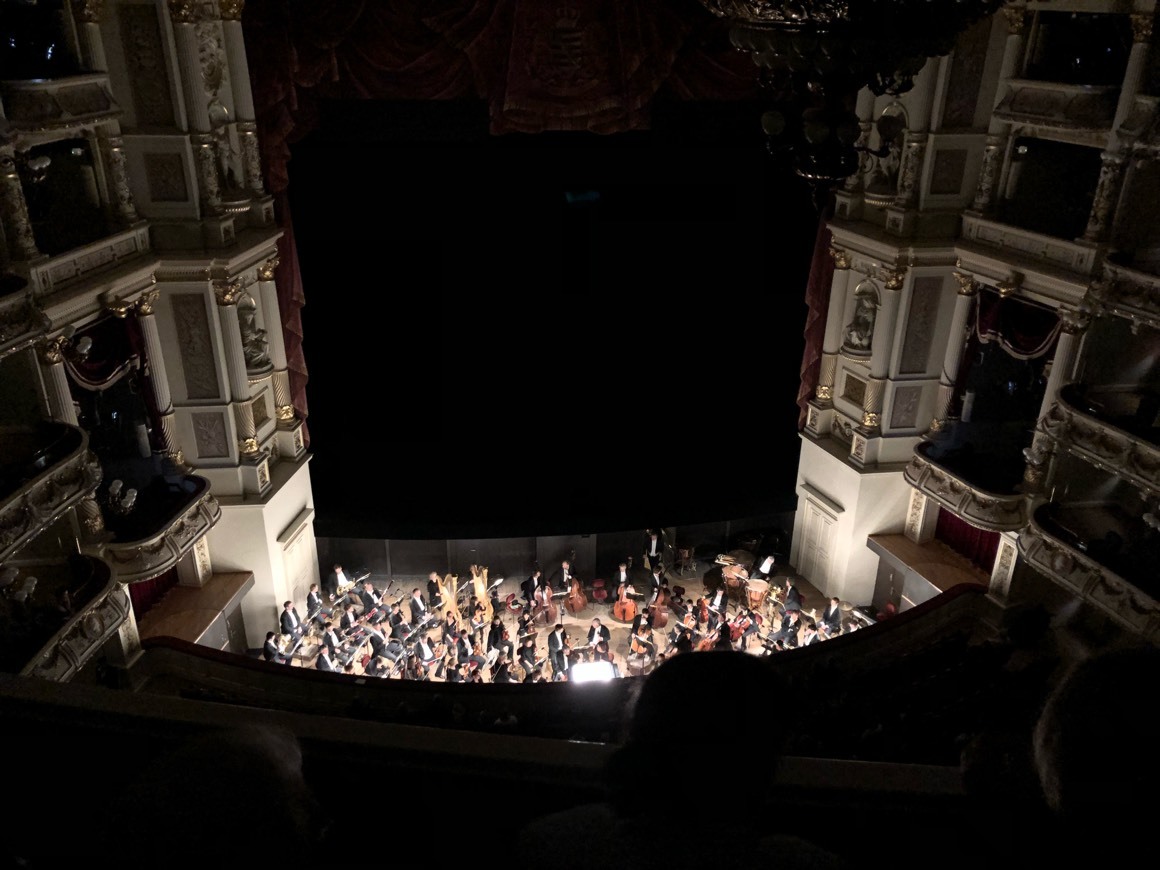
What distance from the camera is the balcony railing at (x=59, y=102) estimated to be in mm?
8305

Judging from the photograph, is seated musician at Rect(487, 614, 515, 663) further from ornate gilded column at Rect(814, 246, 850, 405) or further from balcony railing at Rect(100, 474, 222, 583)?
ornate gilded column at Rect(814, 246, 850, 405)

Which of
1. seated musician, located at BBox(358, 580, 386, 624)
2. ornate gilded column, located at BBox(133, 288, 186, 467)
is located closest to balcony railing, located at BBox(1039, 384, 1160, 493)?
seated musician, located at BBox(358, 580, 386, 624)

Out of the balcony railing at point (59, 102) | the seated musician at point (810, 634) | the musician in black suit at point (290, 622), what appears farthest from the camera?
the seated musician at point (810, 634)

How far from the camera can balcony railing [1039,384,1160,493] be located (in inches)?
341

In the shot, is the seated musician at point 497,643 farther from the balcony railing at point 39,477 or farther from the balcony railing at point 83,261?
the balcony railing at point 83,261

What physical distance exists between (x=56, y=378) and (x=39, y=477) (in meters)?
1.47

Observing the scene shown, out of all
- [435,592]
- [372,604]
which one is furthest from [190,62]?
[435,592]

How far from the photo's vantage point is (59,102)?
8695 mm

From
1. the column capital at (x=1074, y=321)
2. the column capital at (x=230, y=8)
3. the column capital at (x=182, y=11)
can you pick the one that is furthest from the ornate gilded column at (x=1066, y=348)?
the column capital at (x=182, y=11)

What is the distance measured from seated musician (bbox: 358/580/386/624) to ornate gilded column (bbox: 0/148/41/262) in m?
5.76

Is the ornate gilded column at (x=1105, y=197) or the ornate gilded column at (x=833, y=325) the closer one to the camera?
the ornate gilded column at (x=1105, y=197)

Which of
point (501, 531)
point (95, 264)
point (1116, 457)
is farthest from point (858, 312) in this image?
point (95, 264)

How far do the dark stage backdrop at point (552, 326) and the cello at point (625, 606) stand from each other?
0.89 metres

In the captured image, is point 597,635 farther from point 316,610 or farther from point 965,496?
point 965,496
